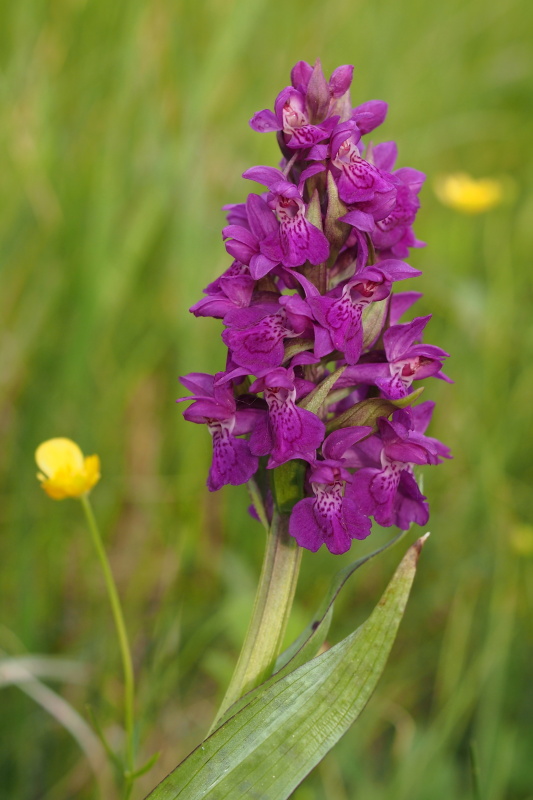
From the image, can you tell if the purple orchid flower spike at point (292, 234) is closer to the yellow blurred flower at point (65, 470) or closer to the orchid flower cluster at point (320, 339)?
the orchid flower cluster at point (320, 339)

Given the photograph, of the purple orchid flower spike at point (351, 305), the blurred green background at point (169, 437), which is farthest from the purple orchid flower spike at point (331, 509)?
the blurred green background at point (169, 437)

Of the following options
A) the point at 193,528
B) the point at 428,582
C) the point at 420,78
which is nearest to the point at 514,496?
the point at 428,582

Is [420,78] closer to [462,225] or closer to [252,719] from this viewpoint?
[462,225]

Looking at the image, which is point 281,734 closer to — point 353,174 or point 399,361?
point 399,361

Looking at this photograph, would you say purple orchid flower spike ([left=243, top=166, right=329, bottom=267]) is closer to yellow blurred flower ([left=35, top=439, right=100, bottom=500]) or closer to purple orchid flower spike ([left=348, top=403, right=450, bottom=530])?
purple orchid flower spike ([left=348, top=403, right=450, bottom=530])

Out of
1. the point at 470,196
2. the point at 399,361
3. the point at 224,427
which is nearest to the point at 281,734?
the point at 224,427
